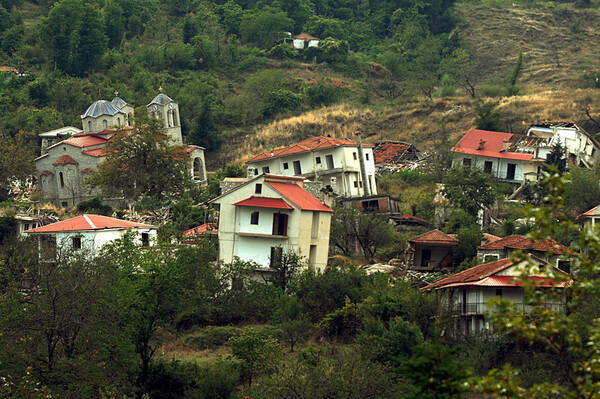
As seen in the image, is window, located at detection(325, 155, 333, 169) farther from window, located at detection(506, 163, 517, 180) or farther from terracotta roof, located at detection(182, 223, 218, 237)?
terracotta roof, located at detection(182, 223, 218, 237)

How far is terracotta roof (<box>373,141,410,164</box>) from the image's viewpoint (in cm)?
6562

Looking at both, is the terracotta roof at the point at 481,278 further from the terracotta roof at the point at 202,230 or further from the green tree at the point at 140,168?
the green tree at the point at 140,168

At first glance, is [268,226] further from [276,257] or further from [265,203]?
[276,257]

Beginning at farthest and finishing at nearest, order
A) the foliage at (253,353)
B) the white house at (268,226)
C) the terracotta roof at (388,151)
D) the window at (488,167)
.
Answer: the terracotta roof at (388,151) → the window at (488,167) → the white house at (268,226) → the foliage at (253,353)

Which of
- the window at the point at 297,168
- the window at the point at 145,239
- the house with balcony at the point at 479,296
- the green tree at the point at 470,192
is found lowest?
the house with balcony at the point at 479,296

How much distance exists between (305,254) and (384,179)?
18510 mm

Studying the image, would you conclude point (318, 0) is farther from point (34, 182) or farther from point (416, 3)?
point (34, 182)

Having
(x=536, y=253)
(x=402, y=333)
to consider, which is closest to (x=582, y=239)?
(x=402, y=333)

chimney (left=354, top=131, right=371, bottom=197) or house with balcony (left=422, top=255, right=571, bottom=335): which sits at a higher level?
chimney (left=354, top=131, right=371, bottom=197)

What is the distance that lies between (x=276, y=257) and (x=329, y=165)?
16.8m

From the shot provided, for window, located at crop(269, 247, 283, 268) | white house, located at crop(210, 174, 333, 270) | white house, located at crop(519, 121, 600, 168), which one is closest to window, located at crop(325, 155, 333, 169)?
white house, located at crop(519, 121, 600, 168)

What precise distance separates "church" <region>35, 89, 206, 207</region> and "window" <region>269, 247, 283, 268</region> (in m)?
15.6

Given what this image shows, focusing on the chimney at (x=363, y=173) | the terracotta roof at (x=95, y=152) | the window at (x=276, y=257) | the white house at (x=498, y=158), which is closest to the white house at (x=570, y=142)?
the white house at (x=498, y=158)

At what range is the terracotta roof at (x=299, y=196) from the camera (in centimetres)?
4295
